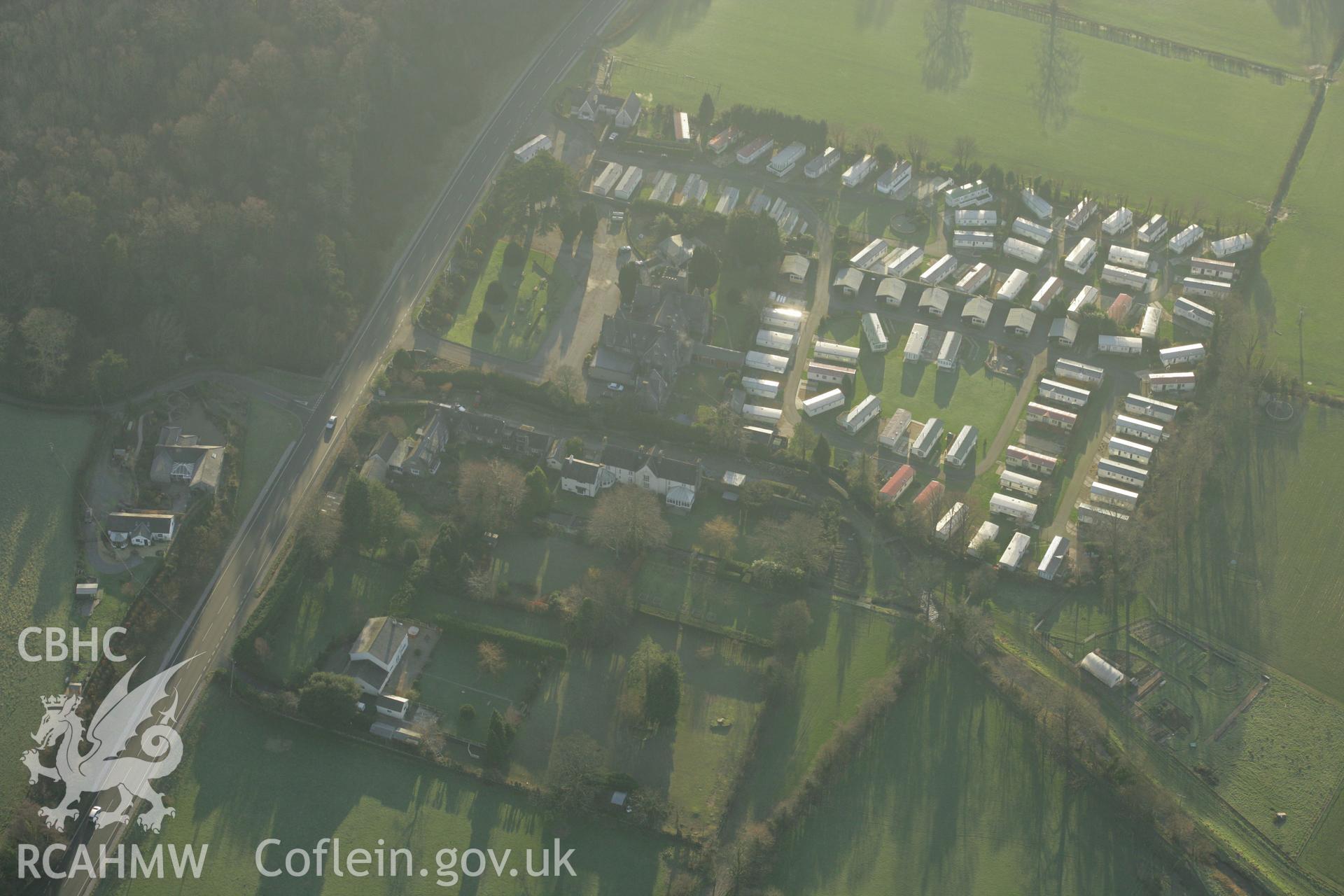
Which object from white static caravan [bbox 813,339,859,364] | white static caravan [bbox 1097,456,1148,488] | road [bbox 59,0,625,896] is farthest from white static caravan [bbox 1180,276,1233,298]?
road [bbox 59,0,625,896]

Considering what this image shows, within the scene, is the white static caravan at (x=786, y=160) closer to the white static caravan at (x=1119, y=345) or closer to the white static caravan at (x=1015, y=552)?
the white static caravan at (x=1119, y=345)

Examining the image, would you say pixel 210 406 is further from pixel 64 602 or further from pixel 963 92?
pixel 963 92

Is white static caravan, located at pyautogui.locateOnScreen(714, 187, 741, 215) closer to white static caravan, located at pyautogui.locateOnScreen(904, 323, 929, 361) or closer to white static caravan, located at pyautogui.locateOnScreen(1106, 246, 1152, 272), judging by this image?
white static caravan, located at pyautogui.locateOnScreen(904, 323, 929, 361)

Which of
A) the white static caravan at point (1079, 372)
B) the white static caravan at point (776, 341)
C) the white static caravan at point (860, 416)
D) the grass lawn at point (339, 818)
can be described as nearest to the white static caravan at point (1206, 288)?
the white static caravan at point (1079, 372)

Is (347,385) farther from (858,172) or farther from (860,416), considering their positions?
(858,172)

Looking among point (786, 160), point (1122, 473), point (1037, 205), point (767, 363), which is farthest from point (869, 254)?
point (1122, 473)

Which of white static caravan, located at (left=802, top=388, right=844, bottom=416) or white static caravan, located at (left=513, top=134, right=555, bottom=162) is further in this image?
white static caravan, located at (left=513, top=134, right=555, bottom=162)
